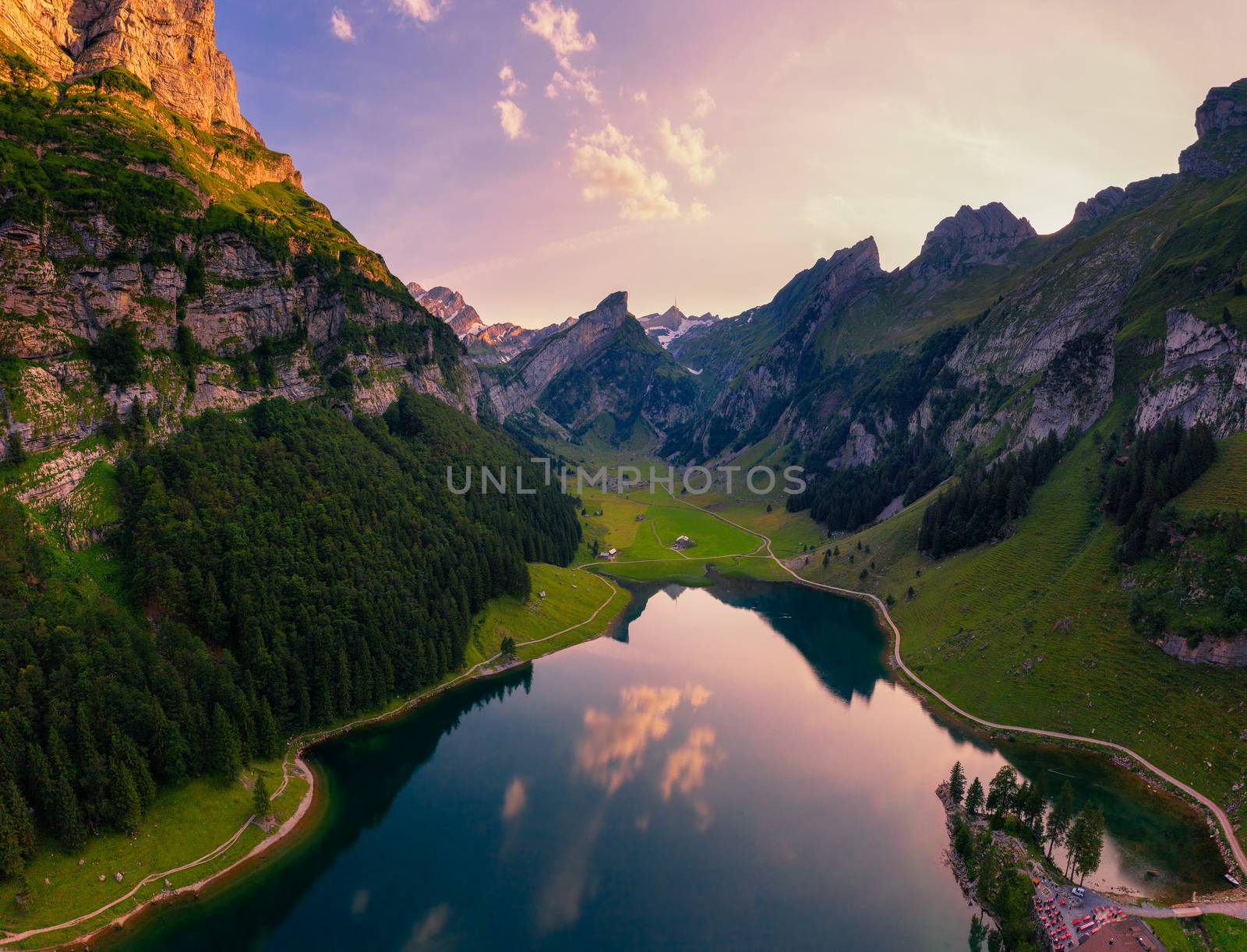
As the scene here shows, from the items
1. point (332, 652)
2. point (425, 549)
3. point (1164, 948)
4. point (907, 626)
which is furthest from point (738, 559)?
point (1164, 948)

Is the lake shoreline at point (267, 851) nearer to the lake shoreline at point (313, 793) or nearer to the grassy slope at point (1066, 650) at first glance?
the lake shoreline at point (313, 793)

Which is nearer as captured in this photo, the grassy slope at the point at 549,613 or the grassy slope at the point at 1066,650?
the grassy slope at the point at 1066,650

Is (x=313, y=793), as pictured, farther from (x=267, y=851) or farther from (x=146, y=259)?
(x=146, y=259)

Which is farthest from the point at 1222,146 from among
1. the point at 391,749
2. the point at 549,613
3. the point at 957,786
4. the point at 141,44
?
the point at 141,44

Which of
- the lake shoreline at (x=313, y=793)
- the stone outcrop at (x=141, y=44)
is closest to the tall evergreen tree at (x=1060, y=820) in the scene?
the lake shoreline at (x=313, y=793)

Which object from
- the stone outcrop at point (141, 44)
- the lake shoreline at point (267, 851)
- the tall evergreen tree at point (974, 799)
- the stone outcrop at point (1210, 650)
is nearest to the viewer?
the lake shoreline at point (267, 851)
